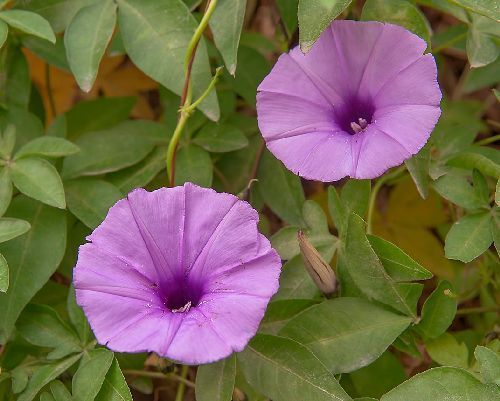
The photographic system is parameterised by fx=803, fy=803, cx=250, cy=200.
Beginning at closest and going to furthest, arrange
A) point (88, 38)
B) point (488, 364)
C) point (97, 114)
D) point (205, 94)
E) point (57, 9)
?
point (488, 364)
point (205, 94)
point (88, 38)
point (57, 9)
point (97, 114)

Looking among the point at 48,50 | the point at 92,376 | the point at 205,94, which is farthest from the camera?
the point at 48,50

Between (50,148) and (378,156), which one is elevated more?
(378,156)

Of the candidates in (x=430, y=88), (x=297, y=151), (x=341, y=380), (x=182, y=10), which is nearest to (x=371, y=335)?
(x=341, y=380)

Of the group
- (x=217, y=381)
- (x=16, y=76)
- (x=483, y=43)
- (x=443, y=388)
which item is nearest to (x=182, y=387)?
(x=217, y=381)

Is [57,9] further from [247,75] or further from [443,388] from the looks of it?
[443,388]

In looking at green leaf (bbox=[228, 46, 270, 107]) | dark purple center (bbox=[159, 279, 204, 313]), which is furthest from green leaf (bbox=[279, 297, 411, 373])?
green leaf (bbox=[228, 46, 270, 107])

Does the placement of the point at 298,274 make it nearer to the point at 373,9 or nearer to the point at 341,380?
the point at 341,380
